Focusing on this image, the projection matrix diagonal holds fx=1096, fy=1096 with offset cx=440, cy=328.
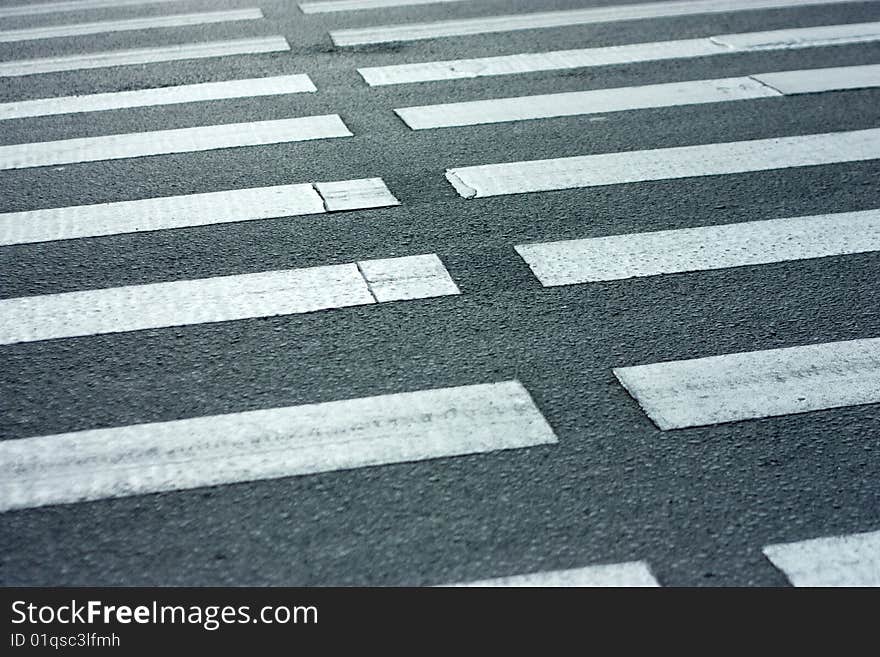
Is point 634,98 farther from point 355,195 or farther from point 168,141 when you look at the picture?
point 168,141

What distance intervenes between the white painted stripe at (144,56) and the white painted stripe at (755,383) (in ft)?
15.6

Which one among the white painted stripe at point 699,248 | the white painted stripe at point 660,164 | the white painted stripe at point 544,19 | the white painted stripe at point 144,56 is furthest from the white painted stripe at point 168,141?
the white painted stripe at point 699,248

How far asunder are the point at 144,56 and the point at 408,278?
400 centimetres

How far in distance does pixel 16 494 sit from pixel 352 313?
4.73 feet

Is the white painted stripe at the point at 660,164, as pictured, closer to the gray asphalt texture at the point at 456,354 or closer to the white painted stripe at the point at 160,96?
the gray asphalt texture at the point at 456,354

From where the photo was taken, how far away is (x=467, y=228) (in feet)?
16.3

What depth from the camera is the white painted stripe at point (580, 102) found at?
20.7ft

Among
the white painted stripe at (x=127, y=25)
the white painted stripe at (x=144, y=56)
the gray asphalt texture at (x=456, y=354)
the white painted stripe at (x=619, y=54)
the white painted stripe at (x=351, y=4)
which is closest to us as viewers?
the gray asphalt texture at (x=456, y=354)

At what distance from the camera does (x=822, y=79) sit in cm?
695

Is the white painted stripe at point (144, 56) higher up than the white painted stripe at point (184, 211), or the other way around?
the white painted stripe at point (144, 56)

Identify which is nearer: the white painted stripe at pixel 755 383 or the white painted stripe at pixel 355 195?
the white painted stripe at pixel 755 383

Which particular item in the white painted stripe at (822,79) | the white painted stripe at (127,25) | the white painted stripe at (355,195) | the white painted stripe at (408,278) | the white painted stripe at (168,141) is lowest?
the white painted stripe at (822,79)

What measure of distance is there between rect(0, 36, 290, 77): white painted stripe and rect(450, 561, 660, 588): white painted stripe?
18.2 ft

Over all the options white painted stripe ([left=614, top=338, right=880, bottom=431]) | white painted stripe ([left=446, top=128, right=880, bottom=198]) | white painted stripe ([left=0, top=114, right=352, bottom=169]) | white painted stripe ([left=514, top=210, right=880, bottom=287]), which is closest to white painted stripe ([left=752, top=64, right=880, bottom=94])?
white painted stripe ([left=446, top=128, right=880, bottom=198])
